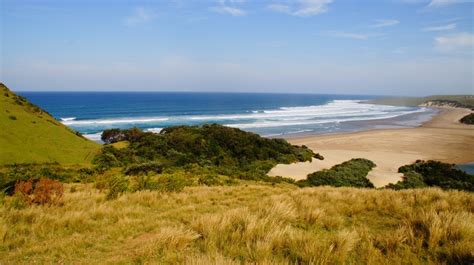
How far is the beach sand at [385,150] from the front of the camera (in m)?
26.3

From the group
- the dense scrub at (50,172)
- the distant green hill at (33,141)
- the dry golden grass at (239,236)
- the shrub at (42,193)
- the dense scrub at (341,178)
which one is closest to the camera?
the dry golden grass at (239,236)

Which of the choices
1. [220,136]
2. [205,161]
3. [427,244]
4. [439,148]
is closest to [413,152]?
[439,148]

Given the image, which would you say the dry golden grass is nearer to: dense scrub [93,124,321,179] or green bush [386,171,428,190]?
green bush [386,171,428,190]

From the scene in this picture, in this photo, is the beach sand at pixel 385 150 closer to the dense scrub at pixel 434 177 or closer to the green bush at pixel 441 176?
the dense scrub at pixel 434 177

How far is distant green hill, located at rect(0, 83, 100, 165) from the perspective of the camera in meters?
18.0

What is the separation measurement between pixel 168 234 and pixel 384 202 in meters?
5.48

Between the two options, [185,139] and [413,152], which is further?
[413,152]

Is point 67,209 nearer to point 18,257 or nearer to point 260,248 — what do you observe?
point 18,257

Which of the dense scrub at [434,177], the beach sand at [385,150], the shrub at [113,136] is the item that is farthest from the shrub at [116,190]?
the shrub at [113,136]

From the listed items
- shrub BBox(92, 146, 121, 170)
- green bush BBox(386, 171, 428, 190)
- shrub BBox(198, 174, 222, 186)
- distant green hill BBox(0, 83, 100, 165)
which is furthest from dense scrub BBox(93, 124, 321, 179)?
green bush BBox(386, 171, 428, 190)

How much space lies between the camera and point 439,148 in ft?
134

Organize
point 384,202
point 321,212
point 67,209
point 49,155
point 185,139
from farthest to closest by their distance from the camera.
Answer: point 185,139
point 49,155
point 384,202
point 67,209
point 321,212

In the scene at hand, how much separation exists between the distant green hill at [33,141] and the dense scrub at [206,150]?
1754 mm

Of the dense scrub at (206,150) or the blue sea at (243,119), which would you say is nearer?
the dense scrub at (206,150)
